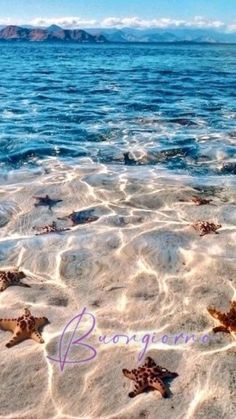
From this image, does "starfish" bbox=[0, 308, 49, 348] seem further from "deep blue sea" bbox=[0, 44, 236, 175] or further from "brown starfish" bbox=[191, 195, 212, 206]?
"deep blue sea" bbox=[0, 44, 236, 175]

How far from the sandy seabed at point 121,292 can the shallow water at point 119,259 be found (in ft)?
0.05

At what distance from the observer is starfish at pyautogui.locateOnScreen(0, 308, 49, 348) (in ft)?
16.0

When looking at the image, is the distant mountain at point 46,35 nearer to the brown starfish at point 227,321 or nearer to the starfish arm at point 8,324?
the starfish arm at point 8,324

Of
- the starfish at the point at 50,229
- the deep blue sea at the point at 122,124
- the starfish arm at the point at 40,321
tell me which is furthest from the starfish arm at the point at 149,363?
the deep blue sea at the point at 122,124

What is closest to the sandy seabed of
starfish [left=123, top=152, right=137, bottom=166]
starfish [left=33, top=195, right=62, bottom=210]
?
starfish [left=33, top=195, right=62, bottom=210]

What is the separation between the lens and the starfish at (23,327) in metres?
4.88

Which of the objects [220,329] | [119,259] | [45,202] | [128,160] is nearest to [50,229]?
[45,202]

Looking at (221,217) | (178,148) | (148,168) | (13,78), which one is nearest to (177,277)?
(221,217)

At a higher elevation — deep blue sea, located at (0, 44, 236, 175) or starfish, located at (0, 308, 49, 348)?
deep blue sea, located at (0, 44, 236, 175)

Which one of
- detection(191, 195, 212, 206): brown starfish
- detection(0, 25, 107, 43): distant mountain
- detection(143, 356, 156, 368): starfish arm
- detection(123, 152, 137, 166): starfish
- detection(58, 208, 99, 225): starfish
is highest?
detection(0, 25, 107, 43): distant mountain

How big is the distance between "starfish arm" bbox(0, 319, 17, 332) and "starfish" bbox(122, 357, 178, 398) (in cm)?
143

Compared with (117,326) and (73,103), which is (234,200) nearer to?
(117,326)

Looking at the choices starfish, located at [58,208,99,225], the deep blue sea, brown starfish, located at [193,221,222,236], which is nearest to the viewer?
brown starfish, located at [193,221,222,236]

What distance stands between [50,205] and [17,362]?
14.4ft
